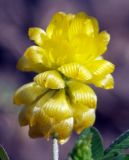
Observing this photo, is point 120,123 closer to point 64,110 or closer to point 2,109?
point 2,109

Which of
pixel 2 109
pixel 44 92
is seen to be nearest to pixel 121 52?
pixel 2 109

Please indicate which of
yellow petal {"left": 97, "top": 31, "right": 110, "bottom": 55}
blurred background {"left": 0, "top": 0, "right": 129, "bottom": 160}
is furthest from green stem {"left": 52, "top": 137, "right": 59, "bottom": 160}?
blurred background {"left": 0, "top": 0, "right": 129, "bottom": 160}

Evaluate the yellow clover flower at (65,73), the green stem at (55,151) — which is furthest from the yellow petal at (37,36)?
the green stem at (55,151)

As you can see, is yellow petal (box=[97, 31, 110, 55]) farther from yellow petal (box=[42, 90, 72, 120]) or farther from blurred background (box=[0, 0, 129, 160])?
blurred background (box=[0, 0, 129, 160])

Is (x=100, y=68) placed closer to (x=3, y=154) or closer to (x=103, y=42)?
(x=103, y=42)

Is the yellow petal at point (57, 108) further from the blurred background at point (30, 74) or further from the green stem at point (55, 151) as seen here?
the blurred background at point (30, 74)

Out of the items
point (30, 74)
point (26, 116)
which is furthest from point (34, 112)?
point (30, 74)
